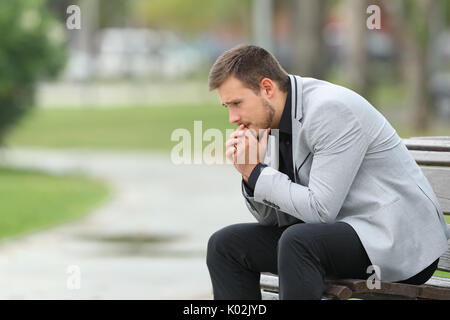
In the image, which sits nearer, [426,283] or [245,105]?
[245,105]

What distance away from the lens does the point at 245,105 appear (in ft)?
12.9

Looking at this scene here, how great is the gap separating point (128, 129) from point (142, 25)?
6838cm

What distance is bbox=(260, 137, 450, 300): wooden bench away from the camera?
12.5ft

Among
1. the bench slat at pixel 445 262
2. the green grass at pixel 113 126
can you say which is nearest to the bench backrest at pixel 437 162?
the bench slat at pixel 445 262

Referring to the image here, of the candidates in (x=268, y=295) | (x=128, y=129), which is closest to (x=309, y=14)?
(x=128, y=129)

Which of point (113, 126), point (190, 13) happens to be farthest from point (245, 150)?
point (190, 13)

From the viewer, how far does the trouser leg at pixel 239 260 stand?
4.07 m

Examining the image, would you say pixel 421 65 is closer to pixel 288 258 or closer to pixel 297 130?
pixel 297 130

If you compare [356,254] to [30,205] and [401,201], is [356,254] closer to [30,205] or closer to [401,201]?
[401,201]

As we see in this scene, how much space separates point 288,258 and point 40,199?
25.3 feet

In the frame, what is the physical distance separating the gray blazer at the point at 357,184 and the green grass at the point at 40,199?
17.1ft

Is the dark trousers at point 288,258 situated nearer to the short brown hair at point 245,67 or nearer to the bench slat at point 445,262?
the bench slat at point 445,262

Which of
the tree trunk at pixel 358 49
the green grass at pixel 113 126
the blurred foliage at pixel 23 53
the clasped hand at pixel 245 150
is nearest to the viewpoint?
the clasped hand at pixel 245 150

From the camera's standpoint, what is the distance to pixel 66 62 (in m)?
15.0
